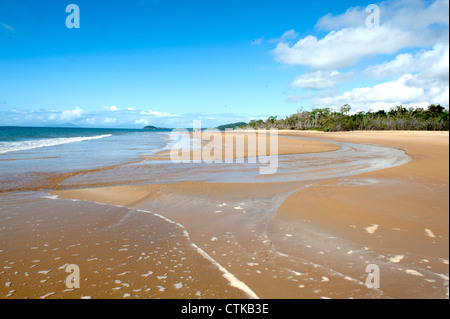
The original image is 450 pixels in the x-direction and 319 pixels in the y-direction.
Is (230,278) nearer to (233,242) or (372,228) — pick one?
(233,242)

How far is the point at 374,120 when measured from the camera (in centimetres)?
4816

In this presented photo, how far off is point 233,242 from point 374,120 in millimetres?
53783

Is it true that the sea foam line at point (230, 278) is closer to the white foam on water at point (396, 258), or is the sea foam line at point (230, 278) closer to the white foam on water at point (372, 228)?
the white foam on water at point (396, 258)

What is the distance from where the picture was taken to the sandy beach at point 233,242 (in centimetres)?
258

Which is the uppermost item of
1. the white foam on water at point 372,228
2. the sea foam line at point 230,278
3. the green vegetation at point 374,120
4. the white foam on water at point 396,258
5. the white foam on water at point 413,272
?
the green vegetation at point 374,120

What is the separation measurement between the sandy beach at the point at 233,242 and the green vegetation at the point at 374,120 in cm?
4185

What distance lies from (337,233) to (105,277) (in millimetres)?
3195

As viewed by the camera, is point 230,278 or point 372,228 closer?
point 230,278

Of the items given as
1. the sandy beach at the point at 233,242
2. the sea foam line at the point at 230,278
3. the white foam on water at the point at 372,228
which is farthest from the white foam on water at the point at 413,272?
the sea foam line at the point at 230,278

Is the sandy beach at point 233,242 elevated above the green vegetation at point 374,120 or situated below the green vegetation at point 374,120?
below

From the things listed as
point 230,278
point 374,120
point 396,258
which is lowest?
point 230,278

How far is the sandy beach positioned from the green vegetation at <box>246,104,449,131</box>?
4185cm

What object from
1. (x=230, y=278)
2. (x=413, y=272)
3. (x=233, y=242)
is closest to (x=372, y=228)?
(x=413, y=272)

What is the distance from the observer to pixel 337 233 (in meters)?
3.75
